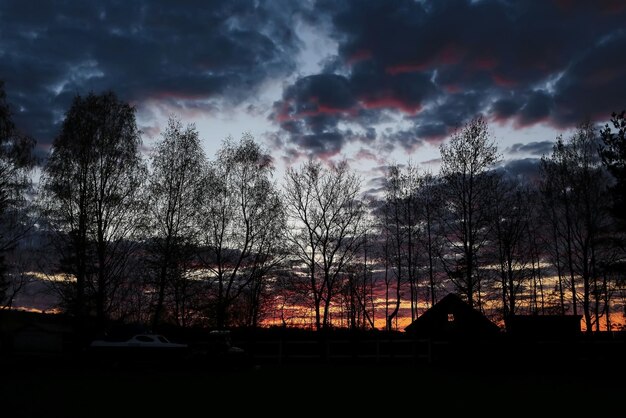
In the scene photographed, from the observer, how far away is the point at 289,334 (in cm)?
3766

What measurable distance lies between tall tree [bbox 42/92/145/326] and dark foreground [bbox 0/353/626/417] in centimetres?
821

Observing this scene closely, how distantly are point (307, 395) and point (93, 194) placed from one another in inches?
823

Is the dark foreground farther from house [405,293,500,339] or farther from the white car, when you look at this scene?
house [405,293,500,339]

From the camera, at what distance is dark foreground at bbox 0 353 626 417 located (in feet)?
40.8

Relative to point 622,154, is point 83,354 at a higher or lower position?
lower

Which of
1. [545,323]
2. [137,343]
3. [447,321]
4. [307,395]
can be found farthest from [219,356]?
[545,323]

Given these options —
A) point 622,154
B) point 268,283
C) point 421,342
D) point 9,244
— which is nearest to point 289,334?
point 268,283

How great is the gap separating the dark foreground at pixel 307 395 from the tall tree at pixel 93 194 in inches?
323

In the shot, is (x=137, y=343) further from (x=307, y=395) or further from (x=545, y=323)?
(x=545, y=323)

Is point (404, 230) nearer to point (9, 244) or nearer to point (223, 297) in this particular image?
point (223, 297)

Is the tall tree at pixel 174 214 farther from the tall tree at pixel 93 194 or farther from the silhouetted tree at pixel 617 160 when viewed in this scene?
the silhouetted tree at pixel 617 160

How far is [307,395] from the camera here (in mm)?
15953

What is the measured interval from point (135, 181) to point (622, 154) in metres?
28.7

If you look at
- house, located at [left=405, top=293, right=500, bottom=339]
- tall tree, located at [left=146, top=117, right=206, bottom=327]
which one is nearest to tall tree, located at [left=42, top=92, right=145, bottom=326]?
tall tree, located at [left=146, top=117, right=206, bottom=327]
